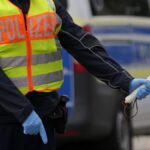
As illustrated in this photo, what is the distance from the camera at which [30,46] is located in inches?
150

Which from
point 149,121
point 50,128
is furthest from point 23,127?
point 149,121

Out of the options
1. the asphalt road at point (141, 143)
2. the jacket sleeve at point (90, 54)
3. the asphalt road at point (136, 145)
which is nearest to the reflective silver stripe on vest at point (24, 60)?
the jacket sleeve at point (90, 54)

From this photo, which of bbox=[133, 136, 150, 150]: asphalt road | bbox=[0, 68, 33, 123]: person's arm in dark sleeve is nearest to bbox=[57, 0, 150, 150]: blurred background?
bbox=[133, 136, 150, 150]: asphalt road

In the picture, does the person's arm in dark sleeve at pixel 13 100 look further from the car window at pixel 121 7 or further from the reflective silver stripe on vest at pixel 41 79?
the car window at pixel 121 7

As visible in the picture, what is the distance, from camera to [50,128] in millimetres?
3994

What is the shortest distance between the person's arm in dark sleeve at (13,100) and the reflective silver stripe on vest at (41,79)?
78 mm

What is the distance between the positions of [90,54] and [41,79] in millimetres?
384

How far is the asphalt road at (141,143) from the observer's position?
9116 mm

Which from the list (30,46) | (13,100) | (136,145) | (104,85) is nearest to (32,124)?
(13,100)

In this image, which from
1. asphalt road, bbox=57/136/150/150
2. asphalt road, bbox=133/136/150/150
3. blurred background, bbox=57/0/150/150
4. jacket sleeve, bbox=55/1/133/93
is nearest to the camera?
jacket sleeve, bbox=55/1/133/93

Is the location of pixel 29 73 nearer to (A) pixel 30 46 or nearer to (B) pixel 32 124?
(A) pixel 30 46

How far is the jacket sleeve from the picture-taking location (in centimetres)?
410

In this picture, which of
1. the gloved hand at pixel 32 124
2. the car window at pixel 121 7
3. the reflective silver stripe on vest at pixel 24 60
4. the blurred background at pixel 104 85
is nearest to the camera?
the gloved hand at pixel 32 124

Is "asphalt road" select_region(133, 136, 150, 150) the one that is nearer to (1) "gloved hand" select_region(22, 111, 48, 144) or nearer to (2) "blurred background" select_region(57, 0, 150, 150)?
(2) "blurred background" select_region(57, 0, 150, 150)
